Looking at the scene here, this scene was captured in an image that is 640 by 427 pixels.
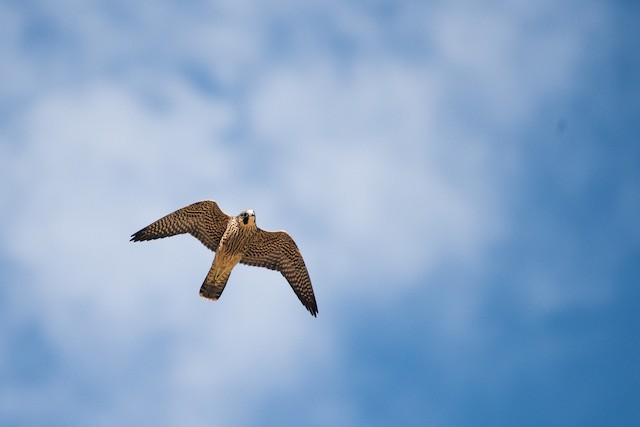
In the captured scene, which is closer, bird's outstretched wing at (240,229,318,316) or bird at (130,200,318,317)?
bird at (130,200,318,317)

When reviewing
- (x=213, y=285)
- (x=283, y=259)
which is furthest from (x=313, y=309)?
(x=213, y=285)

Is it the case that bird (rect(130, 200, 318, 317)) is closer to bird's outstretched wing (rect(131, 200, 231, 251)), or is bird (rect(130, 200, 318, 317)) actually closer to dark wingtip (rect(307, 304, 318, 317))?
bird's outstretched wing (rect(131, 200, 231, 251))

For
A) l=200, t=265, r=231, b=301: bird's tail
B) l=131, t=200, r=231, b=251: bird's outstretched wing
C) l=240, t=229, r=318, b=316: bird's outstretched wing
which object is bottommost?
l=200, t=265, r=231, b=301: bird's tail

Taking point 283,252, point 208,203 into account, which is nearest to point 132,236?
point 208,203

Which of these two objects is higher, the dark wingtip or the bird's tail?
the dark wingtip

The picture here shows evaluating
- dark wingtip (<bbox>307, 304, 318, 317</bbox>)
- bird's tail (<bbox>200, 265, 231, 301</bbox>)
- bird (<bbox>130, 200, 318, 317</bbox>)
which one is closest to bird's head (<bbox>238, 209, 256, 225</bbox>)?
bird (<bbox>130, 200, 318, 317</bbox>)

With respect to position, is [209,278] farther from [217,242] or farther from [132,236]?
[132,236]

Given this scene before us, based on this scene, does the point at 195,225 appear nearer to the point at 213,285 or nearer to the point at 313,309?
the point at 213,285

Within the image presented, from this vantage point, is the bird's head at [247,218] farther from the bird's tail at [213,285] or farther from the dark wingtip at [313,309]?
the dark wingtip at [313,309]
